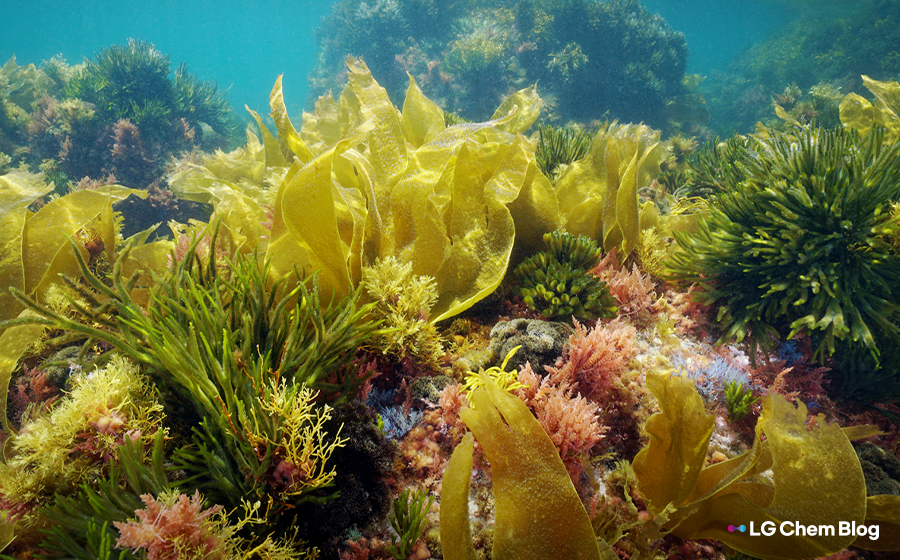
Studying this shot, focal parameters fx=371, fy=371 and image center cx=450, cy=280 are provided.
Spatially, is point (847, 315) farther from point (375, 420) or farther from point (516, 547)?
point (375, 420)

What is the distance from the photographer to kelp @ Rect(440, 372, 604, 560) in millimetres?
1213

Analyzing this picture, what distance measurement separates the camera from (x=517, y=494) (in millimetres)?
1289

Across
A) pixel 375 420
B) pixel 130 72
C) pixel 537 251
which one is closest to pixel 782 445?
pixel 375 420

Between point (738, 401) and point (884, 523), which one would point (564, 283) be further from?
point (884, 523)

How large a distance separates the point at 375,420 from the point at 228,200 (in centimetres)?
200

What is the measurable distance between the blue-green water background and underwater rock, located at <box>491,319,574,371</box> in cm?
5157

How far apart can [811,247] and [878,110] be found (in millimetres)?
2537

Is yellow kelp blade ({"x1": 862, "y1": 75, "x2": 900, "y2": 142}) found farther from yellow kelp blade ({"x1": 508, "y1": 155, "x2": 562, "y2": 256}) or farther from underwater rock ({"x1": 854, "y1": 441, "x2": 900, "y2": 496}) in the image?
yellow kelp blade ({"x1": 508, "y1": 155, "x2": 562, "y2": 256})

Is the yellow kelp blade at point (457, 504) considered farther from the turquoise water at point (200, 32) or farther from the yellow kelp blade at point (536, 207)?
the turquoise water at point (200, 32)

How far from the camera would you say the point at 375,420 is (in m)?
1.78

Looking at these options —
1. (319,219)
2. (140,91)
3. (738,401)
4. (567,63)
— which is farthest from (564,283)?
(567,63)

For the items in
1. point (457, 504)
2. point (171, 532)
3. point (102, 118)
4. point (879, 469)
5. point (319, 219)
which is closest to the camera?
point (171, 532)

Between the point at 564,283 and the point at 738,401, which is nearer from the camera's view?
the point at 738,401

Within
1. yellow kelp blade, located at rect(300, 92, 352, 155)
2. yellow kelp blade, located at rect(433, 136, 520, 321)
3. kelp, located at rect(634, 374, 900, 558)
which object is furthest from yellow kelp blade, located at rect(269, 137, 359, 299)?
yellow kelp blade, located at rect(300, 92, 352, 155)
